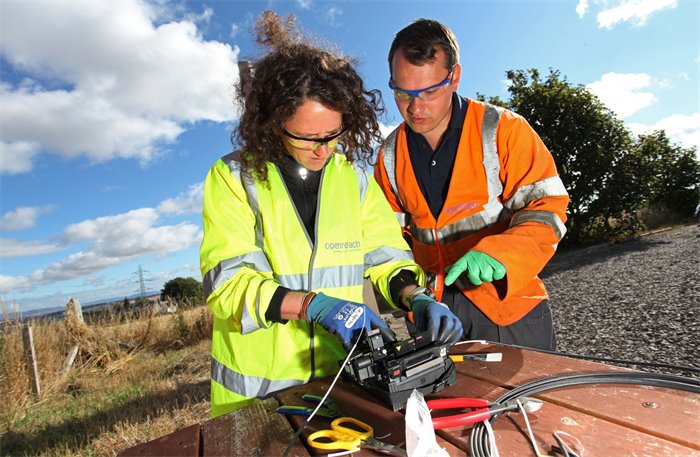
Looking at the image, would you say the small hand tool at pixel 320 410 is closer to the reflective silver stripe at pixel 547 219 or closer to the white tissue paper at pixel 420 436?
the white tissue paper at pixel 420 436

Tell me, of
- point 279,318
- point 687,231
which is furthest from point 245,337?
point 687,231

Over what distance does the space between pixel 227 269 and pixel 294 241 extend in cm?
30

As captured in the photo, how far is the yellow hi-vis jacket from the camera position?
5.49ft

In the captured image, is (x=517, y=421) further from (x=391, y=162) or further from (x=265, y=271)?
(x=391, y=162)

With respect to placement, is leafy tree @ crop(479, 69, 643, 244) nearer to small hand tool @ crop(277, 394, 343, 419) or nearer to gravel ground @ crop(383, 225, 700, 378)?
gravel ground @ crop(383, 225, 700, 378)

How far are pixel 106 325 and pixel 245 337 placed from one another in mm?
9152

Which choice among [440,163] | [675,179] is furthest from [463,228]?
[675,179]

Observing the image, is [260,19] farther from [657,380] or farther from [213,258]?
[657,380]

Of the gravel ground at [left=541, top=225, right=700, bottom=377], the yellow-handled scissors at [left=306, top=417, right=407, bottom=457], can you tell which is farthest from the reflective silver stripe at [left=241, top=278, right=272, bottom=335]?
the gravel ground at [left=541, top=225, right=700, bottom=377]

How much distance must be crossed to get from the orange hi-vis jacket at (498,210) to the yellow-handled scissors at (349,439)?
110 cm

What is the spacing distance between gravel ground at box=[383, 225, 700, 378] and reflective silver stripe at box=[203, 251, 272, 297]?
363cm

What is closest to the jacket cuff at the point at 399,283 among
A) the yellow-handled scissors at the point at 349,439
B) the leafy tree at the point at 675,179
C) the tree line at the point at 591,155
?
the yellow-handled scissors at the point at 349,439

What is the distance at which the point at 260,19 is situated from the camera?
7.38 feet

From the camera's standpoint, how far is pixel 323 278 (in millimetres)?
1840
